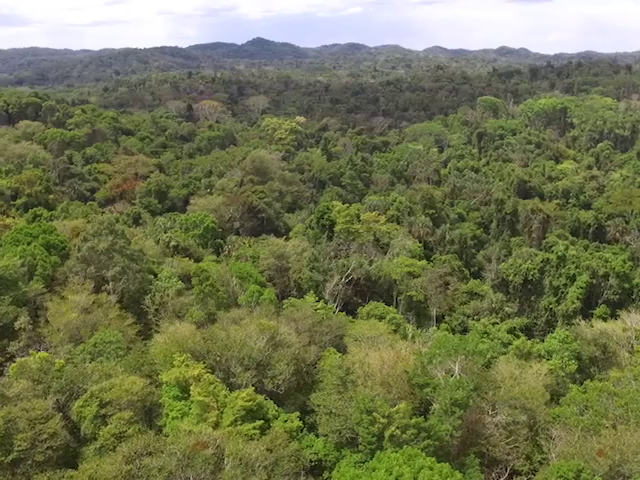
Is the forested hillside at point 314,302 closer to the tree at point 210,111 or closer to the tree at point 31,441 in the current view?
the tree at point 31,441

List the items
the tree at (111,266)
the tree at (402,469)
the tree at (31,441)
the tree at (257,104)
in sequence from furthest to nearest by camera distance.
A: the tree at (257,104) < the tree at (111,266) < the tree at (31,441) < the tree at (402,469)

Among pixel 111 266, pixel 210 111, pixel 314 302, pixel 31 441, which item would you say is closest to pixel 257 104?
pixel 210 111

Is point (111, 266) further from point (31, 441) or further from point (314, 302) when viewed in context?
point (31, 441)

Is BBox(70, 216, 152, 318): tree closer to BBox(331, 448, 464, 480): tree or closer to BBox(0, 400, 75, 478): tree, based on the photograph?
BBox(0, 400, 75, 478): tree

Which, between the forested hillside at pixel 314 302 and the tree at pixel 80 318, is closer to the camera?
the forested hillside at pixel 314 302

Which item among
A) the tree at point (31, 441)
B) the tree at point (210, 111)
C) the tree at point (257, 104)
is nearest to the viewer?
the tree at point (31, 441)

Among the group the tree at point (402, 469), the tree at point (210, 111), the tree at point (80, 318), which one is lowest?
the tree at point (402, 469)

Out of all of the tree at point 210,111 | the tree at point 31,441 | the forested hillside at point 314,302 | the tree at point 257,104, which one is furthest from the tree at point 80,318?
the tree at point 257,104

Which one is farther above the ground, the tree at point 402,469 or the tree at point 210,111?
the tree at point 210,111

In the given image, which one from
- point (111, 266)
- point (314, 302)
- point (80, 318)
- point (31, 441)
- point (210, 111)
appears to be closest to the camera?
point (31, 441)

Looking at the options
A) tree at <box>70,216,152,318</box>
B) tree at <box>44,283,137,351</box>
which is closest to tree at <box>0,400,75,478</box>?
tree at <box>44,283,137,351</box>
